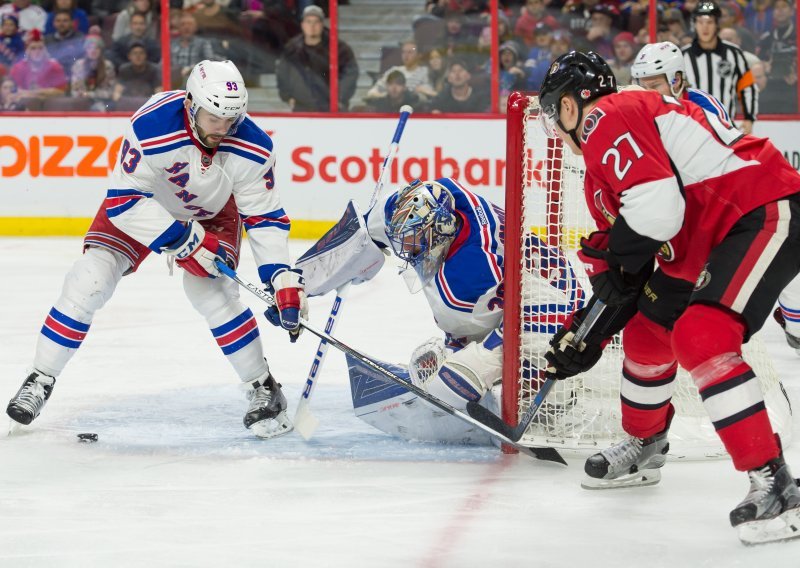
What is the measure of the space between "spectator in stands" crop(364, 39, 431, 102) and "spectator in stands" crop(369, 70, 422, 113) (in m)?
0.02

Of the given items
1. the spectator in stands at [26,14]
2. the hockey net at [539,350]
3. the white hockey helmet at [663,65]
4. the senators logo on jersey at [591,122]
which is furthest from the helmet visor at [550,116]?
the spectator in stands at [26,14]

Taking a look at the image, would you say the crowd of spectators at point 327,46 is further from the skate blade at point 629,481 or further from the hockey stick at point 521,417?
the skate blade at point 629,481

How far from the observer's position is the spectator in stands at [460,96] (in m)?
7.18

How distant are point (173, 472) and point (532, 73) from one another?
4641mm

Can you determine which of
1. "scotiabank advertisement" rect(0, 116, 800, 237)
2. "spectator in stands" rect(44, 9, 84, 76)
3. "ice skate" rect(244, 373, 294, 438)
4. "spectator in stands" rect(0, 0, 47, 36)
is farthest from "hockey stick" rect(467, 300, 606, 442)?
"spectator in stands" rect(0, 0, 47, 36)

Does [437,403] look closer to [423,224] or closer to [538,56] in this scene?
[423,224]

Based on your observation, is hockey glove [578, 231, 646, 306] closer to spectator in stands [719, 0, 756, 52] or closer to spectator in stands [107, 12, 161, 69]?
spectator in stands [719, 0, 756, 52]

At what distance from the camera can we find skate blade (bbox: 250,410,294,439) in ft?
11.0

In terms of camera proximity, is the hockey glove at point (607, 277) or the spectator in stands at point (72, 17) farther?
the spectator in stands at point (72, 17)

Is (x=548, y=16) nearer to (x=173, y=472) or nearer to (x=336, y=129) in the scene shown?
(x=336, y=129)

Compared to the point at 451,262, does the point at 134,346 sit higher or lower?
lower

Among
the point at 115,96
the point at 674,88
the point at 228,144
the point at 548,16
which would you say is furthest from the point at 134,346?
the point at 548,16

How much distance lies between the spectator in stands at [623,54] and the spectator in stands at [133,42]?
264cm

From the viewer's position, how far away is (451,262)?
3182mm
